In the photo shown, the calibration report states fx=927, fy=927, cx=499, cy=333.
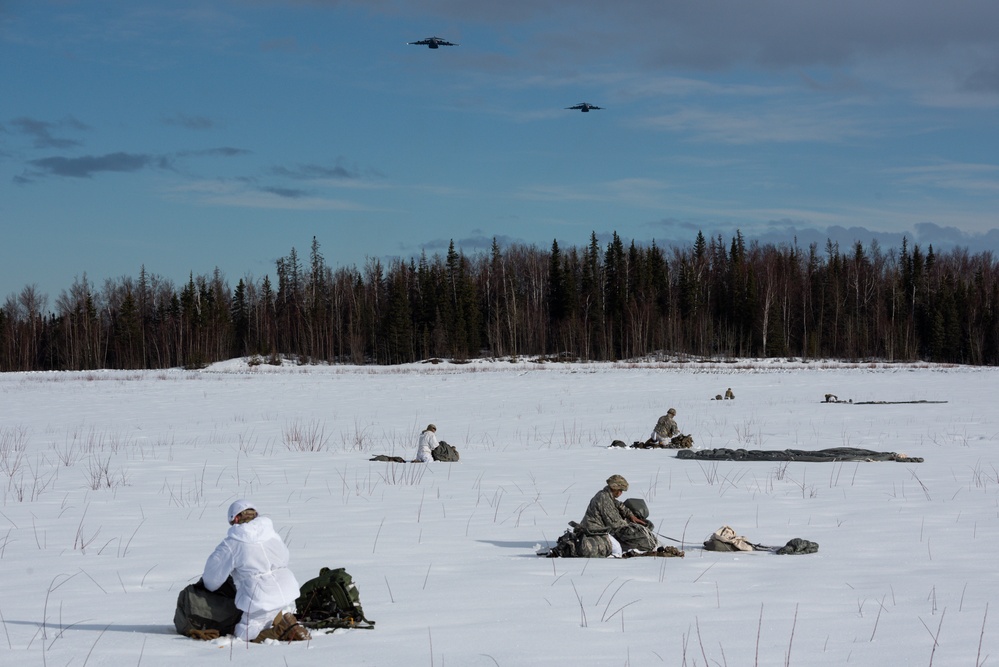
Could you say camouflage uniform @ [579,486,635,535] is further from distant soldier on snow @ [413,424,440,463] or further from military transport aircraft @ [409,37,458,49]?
military transport aircraft @ [409,37,458,49]

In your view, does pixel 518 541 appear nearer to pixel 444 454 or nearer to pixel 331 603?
pixel 331 603

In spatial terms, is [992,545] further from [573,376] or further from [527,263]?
[527,263]

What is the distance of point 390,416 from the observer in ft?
107

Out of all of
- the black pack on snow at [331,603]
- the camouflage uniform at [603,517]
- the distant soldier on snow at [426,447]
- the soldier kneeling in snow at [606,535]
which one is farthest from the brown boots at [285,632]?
the distant soldier on snow at [426,447]

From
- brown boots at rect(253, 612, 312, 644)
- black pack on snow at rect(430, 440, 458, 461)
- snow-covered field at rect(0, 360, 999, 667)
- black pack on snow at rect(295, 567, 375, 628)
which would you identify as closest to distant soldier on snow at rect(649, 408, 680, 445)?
snow-covered field at rect(0, 360, 999, 667)

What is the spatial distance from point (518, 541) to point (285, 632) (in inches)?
186

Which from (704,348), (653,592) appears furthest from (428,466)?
(704,348)

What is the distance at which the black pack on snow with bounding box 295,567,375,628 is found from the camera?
738 cm

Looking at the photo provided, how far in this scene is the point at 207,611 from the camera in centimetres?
718

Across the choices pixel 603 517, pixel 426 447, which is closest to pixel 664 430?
pixel 426 447

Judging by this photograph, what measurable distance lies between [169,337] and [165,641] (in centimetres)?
10624

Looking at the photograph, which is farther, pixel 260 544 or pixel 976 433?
pixel 976 433

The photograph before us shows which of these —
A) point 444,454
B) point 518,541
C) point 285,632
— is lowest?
point 518,541

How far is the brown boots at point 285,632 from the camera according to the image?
709 cm
